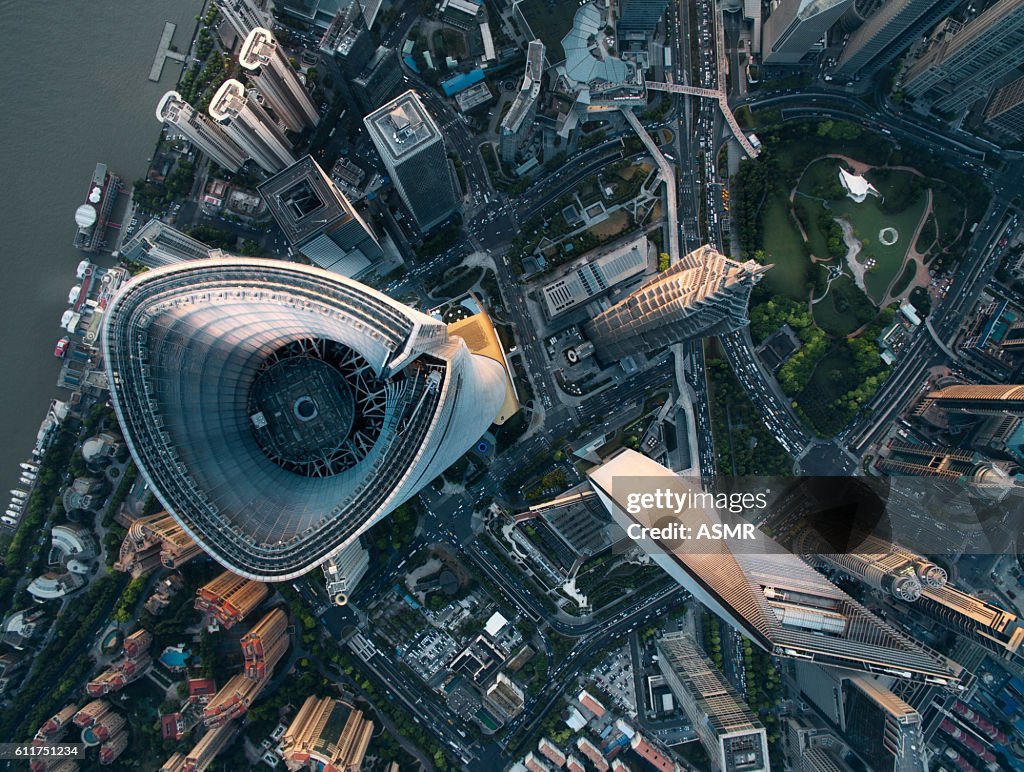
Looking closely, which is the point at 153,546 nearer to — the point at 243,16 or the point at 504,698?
the point at 504,698

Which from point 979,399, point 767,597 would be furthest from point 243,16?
point 979,399

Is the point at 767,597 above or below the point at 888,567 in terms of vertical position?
below

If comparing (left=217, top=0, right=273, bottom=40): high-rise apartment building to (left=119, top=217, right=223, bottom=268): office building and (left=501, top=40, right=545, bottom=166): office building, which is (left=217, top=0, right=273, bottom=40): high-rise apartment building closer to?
(left=119, top=217, right=223, bottom=268): office building

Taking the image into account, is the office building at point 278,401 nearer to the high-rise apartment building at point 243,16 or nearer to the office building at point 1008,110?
the high-rise apartment building at point 243,16

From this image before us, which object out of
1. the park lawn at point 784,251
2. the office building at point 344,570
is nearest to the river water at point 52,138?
the office building at point 344,570

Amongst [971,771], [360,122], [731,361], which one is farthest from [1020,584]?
[360,122]

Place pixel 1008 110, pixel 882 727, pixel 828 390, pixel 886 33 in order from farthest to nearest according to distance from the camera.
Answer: pixel 828 390 < pixel 1008 110 < pixel 886 33 < pixel 882 727

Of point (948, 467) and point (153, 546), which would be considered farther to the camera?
point (153, 546)
